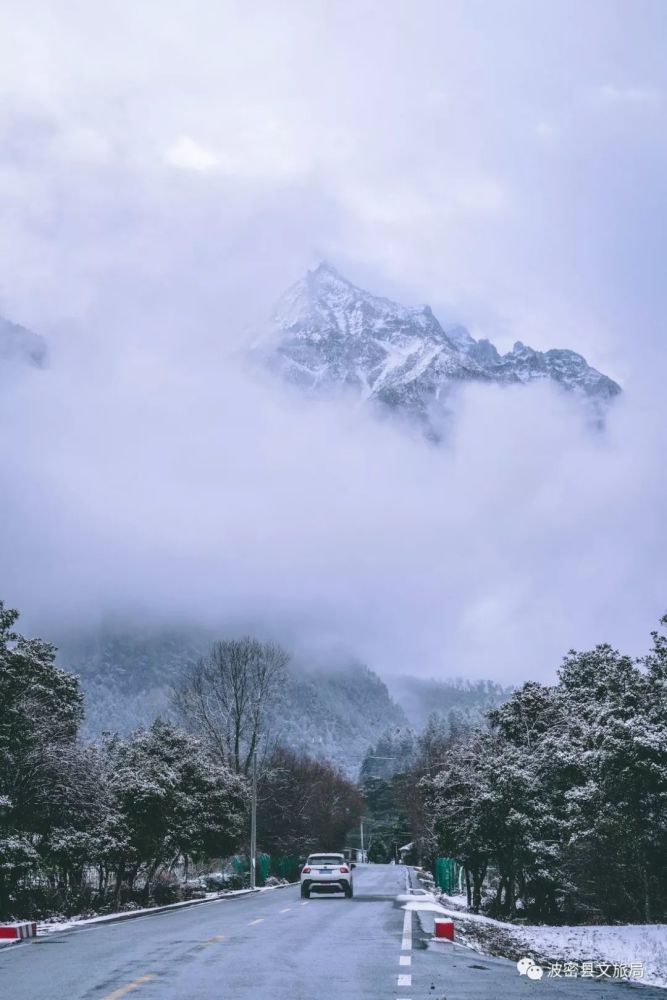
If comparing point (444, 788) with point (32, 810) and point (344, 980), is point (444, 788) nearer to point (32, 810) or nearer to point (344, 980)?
point (32, 810)

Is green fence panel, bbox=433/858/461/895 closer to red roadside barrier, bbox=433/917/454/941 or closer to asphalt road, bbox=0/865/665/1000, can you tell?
asphalt road, bbox=0/865/665/1000

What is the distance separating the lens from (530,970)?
14531 millimetres

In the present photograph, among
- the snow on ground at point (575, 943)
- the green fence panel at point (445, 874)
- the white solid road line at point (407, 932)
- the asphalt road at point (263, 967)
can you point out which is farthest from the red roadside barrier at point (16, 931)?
the green fence panel at point (445, 874)

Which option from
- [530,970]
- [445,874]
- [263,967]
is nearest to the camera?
[263,967]

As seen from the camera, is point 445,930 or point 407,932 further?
point 407,932

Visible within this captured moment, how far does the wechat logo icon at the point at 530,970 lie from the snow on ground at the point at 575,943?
4.84 ft

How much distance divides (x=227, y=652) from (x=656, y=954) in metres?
56.2

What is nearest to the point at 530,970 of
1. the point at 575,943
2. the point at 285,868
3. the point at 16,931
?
the point at 575,943

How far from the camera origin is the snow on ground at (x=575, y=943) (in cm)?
1711

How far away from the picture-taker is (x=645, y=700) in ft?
88.3

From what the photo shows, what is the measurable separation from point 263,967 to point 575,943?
1078cm

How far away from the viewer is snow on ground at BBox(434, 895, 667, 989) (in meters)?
17.1

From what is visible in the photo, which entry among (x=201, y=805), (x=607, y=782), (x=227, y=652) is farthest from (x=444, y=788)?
(x=227, y=652)

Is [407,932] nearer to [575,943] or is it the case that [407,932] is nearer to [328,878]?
[575,943]
